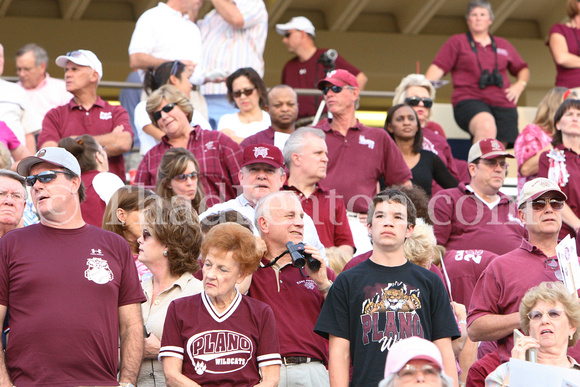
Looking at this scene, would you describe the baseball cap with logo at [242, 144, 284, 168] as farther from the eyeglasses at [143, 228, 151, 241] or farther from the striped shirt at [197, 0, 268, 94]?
the striped shirt at [197, 0, 268, 94]

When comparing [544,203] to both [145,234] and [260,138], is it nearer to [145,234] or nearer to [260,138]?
[145,234]

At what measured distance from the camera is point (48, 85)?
10.2 m

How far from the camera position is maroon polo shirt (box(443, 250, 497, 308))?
6887 millimetres

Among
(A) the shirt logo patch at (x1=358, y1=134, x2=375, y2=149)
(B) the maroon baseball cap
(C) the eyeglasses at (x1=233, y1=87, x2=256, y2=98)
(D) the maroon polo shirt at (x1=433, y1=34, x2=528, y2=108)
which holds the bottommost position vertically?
(A) the shirt logo patch at (x1=358, y1=134, x2=375, y2=149)

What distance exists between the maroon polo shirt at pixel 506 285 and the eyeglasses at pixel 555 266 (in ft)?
0.04

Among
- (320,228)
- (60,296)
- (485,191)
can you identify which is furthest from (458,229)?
(60,296)

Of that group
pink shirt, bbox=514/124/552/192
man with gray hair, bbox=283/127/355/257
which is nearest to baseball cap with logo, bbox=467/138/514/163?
pink shirt, bbox=514/124/552/192

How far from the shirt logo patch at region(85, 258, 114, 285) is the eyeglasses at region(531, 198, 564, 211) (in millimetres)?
2574

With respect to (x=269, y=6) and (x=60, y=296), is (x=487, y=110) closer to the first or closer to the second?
(x=269, y=6)

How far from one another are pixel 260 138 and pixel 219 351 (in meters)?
3.84

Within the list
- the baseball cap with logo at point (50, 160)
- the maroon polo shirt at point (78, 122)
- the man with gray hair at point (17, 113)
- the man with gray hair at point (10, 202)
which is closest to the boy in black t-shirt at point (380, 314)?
the baseball cap with logo at point (50, 160)

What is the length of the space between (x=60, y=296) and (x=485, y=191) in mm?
3909

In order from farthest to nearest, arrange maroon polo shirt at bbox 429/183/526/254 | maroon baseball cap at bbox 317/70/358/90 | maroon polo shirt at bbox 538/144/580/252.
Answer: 1. maroon baseball cap at bbox 317/70/358/90
2. maroon polo shirt at bbox 538/144/580/252
3. maroon polo shirt at bbox 429/183/526/254

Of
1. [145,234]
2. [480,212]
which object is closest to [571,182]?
[480,212]
